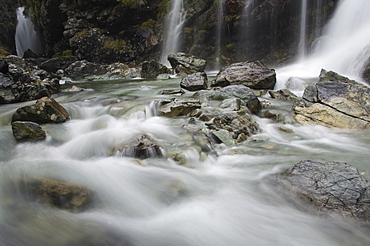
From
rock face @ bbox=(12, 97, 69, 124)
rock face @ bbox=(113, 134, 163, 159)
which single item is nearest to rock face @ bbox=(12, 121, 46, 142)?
rock face @ bbox=(12, 97, 69, 124)

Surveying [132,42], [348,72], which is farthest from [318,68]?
[132,42]

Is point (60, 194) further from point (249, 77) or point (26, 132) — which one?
point (249, 77)

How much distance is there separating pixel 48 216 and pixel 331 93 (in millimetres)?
6078

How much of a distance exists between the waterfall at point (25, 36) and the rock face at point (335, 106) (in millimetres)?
29135

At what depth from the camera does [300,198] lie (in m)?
2.41

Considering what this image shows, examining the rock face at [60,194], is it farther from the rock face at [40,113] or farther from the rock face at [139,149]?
the rock face at [40,113]

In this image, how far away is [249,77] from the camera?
27.9 feet

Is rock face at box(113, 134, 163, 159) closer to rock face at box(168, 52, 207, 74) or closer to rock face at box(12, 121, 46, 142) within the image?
rock face at box(12, 121, 46, 142)

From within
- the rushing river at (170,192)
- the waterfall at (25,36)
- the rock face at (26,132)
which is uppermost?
the waterfall at (25,36)

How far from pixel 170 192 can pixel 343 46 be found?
43.3ft

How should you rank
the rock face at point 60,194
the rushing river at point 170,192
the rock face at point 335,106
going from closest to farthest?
the rushing river at point 170,192
the rock face at point 60,194
the rock face at point 335,106

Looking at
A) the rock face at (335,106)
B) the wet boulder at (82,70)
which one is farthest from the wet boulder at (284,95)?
the wet boulder at (82,70)

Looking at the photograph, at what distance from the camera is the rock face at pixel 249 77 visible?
8391mm

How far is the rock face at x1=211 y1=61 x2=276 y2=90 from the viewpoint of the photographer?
330 inches
